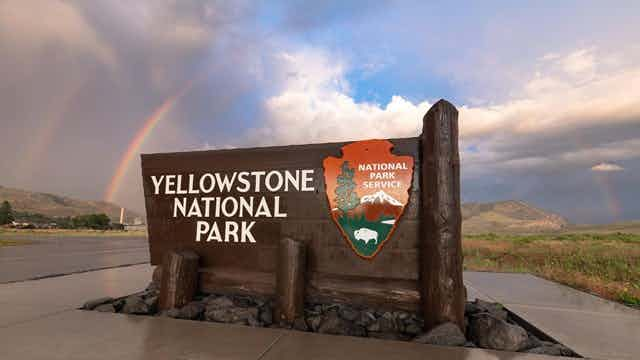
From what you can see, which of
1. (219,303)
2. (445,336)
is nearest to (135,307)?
(219,303)

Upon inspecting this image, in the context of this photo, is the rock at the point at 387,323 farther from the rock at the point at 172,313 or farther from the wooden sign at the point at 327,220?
the rock at the point at 172,313

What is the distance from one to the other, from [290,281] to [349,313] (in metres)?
0.82

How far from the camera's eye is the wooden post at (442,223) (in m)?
3.73

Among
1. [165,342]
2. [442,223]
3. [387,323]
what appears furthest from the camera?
[387,323]

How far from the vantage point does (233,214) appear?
197 inches

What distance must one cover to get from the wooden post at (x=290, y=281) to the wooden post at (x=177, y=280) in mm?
1347

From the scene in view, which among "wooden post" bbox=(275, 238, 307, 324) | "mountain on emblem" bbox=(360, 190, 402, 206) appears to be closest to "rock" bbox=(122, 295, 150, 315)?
"wooden post" bbox=(275, 238, 307, 324)

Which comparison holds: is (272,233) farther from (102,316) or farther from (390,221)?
(102,316)

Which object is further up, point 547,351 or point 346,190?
point 346,190

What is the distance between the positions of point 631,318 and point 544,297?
137 centimetres

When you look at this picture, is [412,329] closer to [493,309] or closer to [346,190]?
[493,309]

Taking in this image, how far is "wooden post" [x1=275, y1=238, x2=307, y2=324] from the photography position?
4.21m

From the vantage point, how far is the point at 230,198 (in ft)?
16.6

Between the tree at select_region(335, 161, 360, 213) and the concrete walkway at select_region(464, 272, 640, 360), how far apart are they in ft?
8.63
